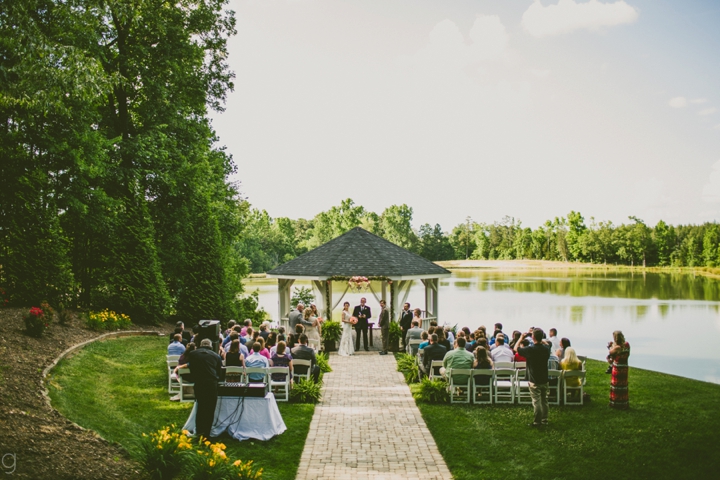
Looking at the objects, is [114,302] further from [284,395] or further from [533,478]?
[533,478]

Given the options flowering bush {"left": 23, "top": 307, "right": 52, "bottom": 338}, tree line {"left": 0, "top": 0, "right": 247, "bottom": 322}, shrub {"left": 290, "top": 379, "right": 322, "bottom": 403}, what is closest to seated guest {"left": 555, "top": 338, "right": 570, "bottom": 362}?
shrub {"left": 290, "top": 379, "right": 322, "bottom": 403}

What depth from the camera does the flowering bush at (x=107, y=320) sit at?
1622cm

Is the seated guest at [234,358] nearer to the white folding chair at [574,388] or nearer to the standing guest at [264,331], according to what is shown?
→ the standing guest at [264,331]

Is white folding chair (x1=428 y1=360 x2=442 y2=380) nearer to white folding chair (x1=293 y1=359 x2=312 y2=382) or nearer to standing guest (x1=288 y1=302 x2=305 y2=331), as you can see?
white folding chair (x1=293 y1=359 x2=312 y2=382)

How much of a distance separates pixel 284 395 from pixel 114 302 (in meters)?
10.8

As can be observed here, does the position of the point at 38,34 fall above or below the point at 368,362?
above

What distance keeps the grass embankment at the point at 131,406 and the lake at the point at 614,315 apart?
1708 cm

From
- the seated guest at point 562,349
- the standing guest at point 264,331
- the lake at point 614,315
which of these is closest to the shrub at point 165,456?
the standing guest at point 264,331

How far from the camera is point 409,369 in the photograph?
1381 cm


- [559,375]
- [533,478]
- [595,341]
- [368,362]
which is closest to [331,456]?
[533,478]

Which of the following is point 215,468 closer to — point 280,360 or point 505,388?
point 280,360

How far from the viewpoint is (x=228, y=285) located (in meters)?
22.5

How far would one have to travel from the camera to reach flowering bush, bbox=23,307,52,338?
1220 centimetres

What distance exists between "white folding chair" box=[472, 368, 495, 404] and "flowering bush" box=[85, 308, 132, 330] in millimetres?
11285
